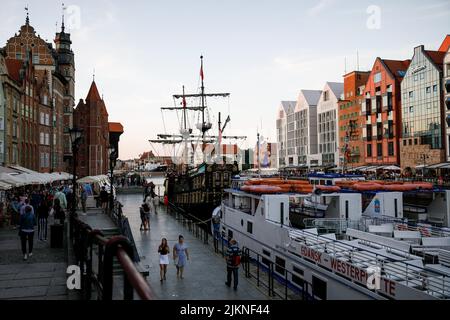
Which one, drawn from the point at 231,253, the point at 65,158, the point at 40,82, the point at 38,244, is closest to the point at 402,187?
the point at 231,253

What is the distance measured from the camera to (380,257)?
1268 centimetres

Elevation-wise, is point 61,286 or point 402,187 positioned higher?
point 402,187

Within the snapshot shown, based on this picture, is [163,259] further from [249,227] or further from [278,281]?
[249,227]

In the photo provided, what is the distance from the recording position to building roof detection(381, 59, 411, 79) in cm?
6984

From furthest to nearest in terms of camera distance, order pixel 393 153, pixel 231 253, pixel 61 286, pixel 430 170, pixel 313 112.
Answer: pixel 313 112 → pixel 393 153 → pixel 430 170 → pixel 231 253 → pixel 61 286

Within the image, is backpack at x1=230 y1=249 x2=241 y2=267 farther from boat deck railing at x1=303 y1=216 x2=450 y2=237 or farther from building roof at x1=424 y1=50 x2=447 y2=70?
building roof at x1=424 y1=50 x2=447 y2=70

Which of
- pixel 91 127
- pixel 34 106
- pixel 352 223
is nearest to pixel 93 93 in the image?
pixel 91 127

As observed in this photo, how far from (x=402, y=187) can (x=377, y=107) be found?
188ft

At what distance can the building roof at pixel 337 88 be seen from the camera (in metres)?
90.7

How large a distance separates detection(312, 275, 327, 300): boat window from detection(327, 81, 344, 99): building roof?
8212cm

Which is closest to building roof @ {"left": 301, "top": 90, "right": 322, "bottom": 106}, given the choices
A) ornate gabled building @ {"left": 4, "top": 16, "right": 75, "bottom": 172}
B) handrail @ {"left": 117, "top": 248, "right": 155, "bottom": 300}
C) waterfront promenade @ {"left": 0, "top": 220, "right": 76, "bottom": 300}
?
ornate gabled building @ {"left": 4, "top": 16, "right": 75, "bottom": 172}

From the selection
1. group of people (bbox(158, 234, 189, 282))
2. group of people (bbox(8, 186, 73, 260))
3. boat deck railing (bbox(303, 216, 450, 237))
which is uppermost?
group of people (bbox(8, 186, 73, 260))

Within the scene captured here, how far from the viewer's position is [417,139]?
62188 millimetres
